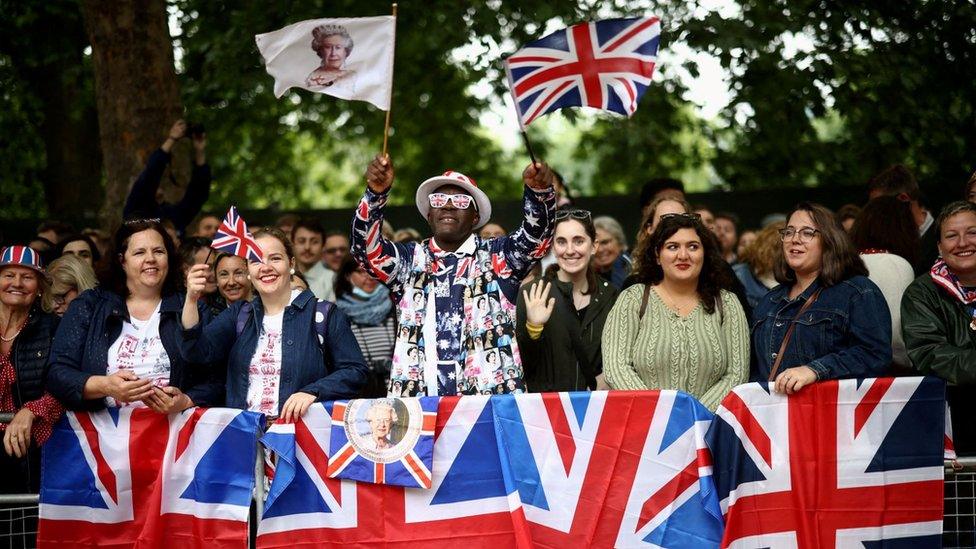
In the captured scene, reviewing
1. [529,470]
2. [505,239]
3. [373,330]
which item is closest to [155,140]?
[373,330]

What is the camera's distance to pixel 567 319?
23.2 feet

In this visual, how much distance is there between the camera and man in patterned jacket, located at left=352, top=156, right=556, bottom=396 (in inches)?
234

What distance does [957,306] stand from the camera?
602cm

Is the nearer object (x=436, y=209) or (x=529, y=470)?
(x=529, y=470)

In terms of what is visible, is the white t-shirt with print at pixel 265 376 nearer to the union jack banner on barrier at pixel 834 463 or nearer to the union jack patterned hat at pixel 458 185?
the union jack patterned hat at pixel 458 185

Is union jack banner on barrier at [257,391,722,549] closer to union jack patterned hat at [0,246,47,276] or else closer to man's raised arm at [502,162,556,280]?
man's raised arm at [502,162,556,280]

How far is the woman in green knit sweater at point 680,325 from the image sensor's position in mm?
5906

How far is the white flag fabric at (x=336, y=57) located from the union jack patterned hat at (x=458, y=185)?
605 millimetres

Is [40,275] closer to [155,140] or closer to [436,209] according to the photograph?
[436,209]

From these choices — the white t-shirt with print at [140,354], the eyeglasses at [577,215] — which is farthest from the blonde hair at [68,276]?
the eyeglasses at [577,215]

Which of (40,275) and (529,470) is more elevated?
(40,275)

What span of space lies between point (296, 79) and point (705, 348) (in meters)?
2.83

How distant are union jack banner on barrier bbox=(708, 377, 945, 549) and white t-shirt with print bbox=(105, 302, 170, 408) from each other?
2.90 metres

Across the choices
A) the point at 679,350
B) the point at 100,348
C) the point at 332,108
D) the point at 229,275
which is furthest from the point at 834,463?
the point at 332,108
